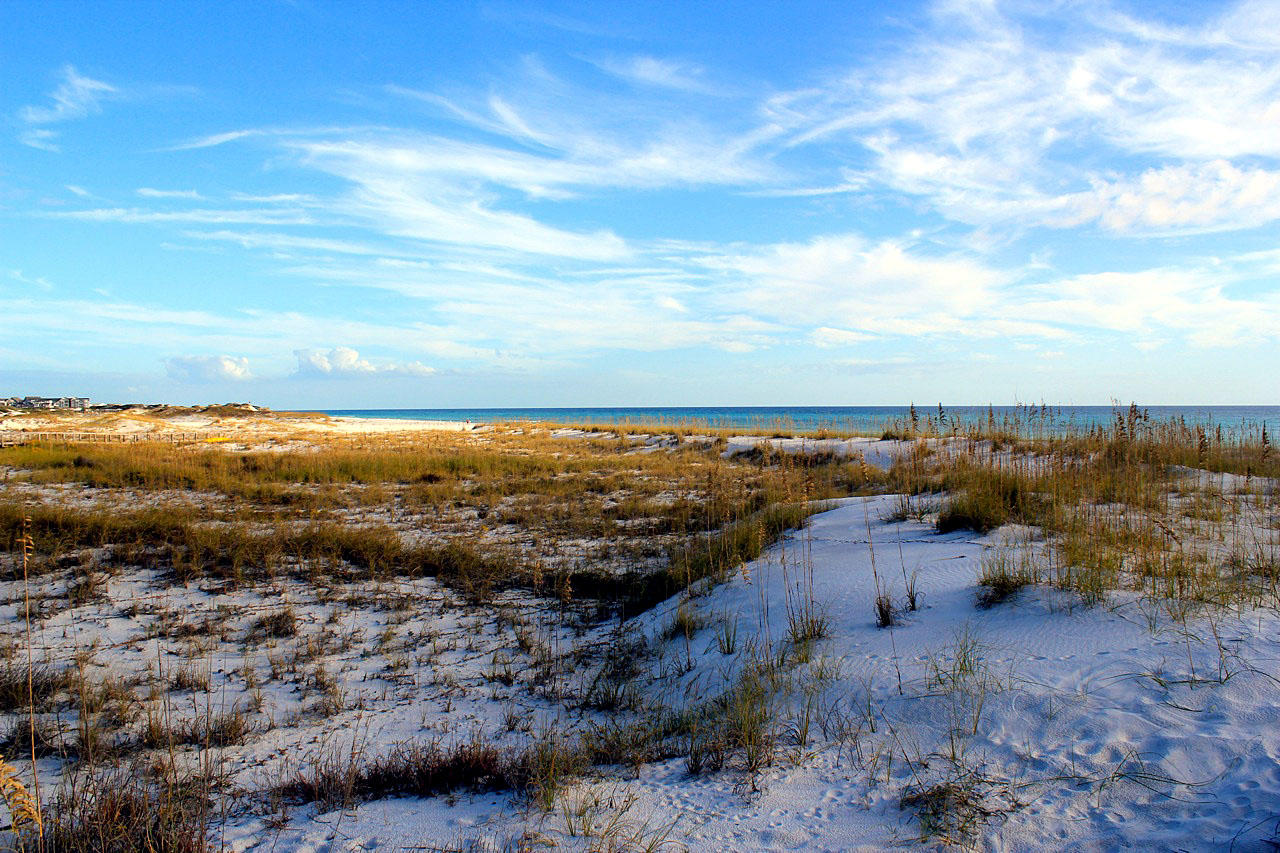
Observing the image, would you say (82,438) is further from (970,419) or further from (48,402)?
(48,402)

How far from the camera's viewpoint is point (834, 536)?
21.2ft

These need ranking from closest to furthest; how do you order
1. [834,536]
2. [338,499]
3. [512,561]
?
[834,536] → [512,561] → [338,499]

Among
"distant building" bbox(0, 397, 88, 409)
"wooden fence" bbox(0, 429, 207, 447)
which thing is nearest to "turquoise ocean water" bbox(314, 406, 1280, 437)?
"wooden fence" bbox(0, 429, 207, 447)

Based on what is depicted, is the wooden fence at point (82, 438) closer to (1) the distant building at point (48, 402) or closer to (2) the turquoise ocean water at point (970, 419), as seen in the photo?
(2) the turquoise ocean water at point (970, 419)

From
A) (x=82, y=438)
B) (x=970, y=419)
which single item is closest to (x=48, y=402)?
(x=82, y=438)

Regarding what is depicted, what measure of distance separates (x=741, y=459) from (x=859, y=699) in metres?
14.7

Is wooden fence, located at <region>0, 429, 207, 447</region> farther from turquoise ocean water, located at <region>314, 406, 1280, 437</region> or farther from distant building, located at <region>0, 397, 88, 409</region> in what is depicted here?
distant building, located at <region>0, 397, 88, 409</region>

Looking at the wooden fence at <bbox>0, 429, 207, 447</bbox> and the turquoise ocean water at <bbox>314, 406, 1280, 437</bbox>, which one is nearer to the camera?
the turquoise ocean water at <bbox>314, 406, 1280, 437</bbox>

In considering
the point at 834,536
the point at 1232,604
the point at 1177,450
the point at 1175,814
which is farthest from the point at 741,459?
the point at 1175,814

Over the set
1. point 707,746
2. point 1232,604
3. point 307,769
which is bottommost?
point 307,769

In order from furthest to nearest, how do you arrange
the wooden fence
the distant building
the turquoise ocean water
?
the distant building, the wooden fence, the turquoise ocean water

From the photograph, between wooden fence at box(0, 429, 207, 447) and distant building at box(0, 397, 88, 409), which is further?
distant building at box(0, 397, 88, 409)

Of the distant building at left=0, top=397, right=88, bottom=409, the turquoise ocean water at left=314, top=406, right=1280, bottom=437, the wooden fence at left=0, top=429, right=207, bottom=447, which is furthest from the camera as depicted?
the distant building at left=0, top=397, right=88, bottom=409

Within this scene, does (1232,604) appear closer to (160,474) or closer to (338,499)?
(338,499)
